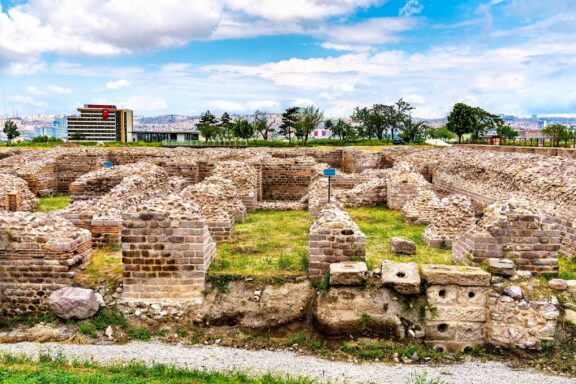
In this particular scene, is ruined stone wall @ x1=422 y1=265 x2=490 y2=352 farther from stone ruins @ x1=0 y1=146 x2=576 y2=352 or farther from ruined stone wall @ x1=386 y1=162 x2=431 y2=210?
ruined stone wall @ x1=386 y1=162 x2=431 y2=210

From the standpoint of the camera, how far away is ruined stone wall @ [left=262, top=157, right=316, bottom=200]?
19.2 m

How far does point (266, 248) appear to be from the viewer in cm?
981

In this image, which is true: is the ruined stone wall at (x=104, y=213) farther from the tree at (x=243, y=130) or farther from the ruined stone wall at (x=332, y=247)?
the tree at (x=243, y=130)

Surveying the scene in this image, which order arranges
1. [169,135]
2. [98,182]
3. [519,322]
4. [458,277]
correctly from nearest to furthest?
[519,322], [458,277], [98,182], [169,135]

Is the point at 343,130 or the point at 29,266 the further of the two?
the point at 343,130

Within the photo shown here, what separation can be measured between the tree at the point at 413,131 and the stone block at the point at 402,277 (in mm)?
50471

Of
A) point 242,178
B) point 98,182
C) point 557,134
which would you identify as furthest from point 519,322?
point 557,134

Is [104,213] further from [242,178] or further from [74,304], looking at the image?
[242,178]

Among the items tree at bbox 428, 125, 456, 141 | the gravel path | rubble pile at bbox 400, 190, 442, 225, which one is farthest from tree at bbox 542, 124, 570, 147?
tree at bbox 428, 125, 456, 141

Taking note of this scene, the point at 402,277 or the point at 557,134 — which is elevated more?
the point at 557,134

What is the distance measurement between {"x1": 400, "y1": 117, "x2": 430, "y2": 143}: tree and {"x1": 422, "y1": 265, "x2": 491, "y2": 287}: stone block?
1988 inches

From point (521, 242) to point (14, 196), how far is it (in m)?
13.9

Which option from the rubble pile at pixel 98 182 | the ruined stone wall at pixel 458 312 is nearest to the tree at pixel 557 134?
the rubble pile at pixel 98 182

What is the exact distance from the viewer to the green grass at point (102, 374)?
17.5 feet
